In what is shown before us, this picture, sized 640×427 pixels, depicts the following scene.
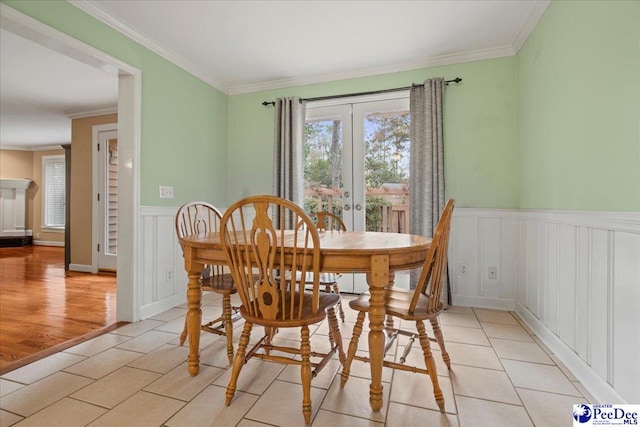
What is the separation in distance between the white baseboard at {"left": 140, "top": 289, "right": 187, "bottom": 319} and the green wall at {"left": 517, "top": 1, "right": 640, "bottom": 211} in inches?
127

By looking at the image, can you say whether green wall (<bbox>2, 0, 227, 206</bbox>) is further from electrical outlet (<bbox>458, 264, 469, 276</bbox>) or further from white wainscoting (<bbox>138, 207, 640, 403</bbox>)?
electrical outlet (<bbox>458, 264, 469, 276</bbox>)

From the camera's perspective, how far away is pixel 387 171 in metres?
3.34

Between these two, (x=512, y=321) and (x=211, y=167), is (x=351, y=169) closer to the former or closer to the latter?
(x=211, y=167)

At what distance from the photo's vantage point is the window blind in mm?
7395

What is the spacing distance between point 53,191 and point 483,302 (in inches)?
364

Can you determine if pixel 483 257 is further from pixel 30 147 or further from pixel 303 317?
pixel 30 147

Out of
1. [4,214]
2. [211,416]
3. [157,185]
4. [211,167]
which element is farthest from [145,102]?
[4,214]

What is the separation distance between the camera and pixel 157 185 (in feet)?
9.38

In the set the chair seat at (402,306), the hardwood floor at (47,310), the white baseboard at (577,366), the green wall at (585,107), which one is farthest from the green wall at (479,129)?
the hardwood floor at (47,310)

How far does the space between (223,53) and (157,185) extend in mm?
1425

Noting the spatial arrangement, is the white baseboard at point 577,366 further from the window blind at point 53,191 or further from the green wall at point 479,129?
the window blind at point 53,191

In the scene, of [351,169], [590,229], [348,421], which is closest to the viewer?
[348,421]

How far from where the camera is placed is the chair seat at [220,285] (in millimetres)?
1917

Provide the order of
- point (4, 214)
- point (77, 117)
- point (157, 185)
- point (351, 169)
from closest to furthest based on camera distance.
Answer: point (157, 185) < point (351, 169) < point (77, 117) < point (4, 214)
